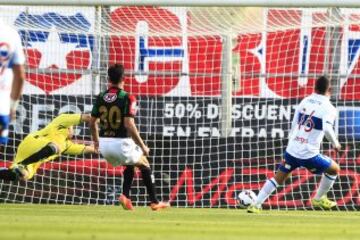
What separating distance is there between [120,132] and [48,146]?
1.64 m

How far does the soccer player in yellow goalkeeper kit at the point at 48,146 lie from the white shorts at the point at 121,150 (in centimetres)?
116

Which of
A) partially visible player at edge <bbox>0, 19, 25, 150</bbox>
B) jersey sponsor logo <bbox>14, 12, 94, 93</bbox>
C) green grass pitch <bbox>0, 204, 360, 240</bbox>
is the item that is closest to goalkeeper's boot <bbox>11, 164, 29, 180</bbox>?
green grass pitch <bbox>0, 204, 360, 240</bbox>

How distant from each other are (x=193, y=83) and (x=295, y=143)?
5345mm

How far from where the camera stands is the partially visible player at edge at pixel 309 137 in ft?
51.6

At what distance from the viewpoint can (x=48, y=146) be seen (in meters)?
16.7

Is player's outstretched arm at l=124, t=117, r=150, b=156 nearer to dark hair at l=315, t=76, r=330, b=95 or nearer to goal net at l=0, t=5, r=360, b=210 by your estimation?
dark hair at l=315, t=76, r=330, b=95

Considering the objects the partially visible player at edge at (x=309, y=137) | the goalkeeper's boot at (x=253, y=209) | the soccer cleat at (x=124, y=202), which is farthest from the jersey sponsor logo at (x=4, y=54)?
the goalkeeper's boot at (x=253, y=209)

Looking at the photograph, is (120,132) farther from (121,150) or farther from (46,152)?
(46,152)

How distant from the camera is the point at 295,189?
61.4 feet

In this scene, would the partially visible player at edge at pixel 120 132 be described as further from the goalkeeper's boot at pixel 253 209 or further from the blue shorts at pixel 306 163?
the blue shorts at pixel 306 163

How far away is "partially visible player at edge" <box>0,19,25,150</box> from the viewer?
34.6ft

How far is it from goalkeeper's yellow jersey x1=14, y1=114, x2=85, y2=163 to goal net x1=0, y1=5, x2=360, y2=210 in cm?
195

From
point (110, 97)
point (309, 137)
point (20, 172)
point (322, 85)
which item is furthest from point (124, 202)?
point (322, 85)

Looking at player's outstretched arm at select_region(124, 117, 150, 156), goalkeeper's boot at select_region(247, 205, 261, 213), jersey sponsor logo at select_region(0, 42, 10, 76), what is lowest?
goalkeeper's boot at select_region(247, 205, 261, 213)
